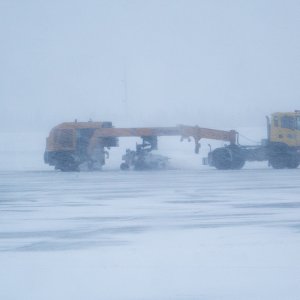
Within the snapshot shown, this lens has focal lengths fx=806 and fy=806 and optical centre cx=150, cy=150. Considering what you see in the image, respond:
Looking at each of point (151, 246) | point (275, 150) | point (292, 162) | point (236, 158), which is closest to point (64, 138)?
point (236, 158)

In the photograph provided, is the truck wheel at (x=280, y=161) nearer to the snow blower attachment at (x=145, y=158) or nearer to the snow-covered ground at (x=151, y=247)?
the snow blower attachment at (x=145, y=158)

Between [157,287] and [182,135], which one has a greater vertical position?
[182,135]

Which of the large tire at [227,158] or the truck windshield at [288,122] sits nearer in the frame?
the large tire at [227,158]

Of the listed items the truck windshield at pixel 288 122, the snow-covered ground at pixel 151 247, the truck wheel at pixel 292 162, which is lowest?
the snow-covered ground at pixel 151 247

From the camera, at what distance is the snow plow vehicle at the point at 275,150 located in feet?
124

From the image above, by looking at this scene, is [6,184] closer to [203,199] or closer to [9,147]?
[203,199]

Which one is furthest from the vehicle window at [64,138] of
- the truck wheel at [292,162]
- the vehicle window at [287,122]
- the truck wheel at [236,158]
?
the truck wheel at [292,162]

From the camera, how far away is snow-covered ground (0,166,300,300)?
863 cm

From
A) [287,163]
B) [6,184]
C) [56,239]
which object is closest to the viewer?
[56,239]

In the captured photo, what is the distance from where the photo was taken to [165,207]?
17.6 metres

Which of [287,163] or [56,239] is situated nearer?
[56,239]

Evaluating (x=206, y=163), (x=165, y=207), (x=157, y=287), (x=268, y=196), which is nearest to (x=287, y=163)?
(x=206, y=163)

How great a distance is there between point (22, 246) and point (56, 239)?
0.84 m

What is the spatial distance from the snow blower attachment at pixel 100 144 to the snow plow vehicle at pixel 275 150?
5.20ft
